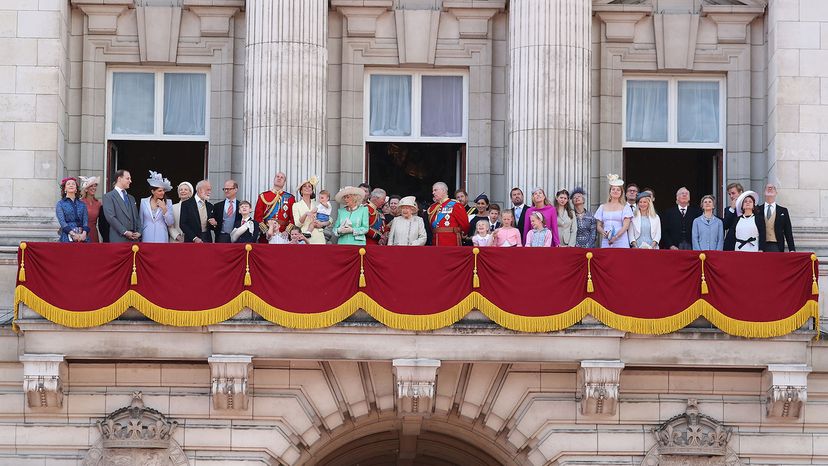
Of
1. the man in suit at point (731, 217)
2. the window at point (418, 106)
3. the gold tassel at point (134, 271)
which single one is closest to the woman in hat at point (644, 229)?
the man in suit at point (731, 217)

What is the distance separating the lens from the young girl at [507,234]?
38.4 m

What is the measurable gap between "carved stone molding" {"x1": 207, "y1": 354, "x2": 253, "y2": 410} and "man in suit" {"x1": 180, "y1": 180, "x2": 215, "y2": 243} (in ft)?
8.51

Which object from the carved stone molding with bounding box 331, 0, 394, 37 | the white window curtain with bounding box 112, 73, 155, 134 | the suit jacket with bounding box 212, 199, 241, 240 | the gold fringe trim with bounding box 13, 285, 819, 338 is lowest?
the gold fringe trim with bounding box 13, 285, 819, 338

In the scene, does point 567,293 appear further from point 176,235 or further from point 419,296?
point 176,235

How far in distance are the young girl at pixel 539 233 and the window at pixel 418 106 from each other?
5.04 meters

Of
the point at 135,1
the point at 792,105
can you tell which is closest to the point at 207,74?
the point at 135,1

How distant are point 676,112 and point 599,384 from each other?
791 cm

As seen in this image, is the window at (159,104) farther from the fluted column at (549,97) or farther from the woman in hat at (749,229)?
the woman in hat at (749,229)

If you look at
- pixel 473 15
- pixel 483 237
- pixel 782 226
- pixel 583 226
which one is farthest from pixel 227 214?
pixel 782 226

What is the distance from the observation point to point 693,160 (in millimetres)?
43375

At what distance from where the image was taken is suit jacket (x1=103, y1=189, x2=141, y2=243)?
3862 centimetres

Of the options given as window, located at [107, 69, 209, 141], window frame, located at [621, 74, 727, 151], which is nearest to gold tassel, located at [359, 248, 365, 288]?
window, located at [107, 69, 209, 141]

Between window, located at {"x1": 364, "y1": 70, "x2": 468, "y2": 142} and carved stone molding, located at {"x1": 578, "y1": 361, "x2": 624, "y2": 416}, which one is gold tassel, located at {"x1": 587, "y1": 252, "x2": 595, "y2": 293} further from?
window, located at {"x1": 364, "y1": 70, "x2": 468, "y2": 142}

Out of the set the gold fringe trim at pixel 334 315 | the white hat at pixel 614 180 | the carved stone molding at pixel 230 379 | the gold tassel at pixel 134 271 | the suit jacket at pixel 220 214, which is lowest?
the carved stone molding at pixel 230 379
